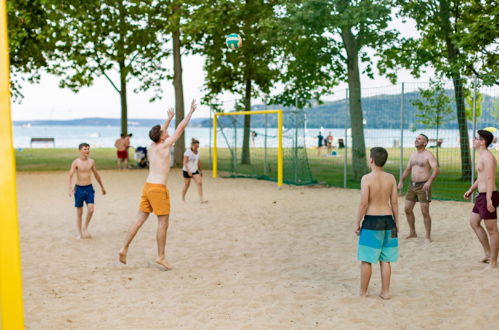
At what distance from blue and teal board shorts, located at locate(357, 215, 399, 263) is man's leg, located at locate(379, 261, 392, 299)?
10 cm

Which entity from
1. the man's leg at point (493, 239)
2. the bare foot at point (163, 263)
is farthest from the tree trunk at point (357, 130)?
the bare foot at point (163, 263)

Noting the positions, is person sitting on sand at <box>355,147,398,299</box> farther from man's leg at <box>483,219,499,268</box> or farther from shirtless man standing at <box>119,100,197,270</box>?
shirtless man standing at <box>119,100,197,270</box>

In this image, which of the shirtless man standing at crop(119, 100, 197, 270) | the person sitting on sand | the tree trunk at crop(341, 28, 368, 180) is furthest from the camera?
the tree trunk at crop(341, 28, 368, 180)

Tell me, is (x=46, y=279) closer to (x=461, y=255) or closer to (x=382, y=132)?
(x=461, y=255)

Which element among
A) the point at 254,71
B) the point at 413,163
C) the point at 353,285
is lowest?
the point at 353,285

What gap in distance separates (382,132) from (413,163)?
6.55 m

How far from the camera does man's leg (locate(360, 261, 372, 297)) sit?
5.67m

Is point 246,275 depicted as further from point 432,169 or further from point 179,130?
point 432,169

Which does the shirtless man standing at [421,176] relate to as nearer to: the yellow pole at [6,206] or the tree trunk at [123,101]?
A: the yellow pole at [6,206]

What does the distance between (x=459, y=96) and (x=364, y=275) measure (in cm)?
1122

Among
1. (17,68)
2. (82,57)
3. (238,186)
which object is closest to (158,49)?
(82,57)

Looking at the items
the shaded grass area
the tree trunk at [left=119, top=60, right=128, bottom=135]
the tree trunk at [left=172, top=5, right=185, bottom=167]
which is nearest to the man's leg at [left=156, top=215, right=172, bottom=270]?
the shaded grass area

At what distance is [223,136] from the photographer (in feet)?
66.8

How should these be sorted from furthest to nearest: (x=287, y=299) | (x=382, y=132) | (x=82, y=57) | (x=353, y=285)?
1. (x=82, y=57)
2. (x=382, y=132)
3. (x=353, y=285)
4. (x=287, y=299)
